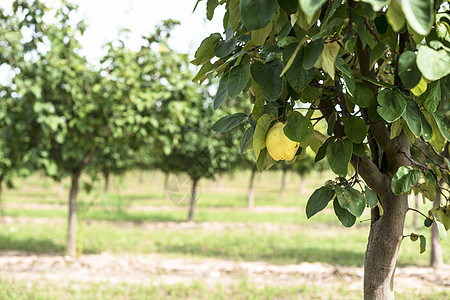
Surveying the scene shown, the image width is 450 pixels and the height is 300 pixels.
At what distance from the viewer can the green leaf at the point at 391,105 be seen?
0.90 metres

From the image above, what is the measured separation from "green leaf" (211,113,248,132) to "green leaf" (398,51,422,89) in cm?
45

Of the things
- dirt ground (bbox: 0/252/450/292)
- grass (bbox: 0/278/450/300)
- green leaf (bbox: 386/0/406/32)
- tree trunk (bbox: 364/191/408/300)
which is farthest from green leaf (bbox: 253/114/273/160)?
dirt ground (bbox: 0/252/450/292)

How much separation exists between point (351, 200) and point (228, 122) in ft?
1.20

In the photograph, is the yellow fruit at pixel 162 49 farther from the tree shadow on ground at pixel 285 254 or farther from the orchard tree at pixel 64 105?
the tree shadow on ground at pixel 285 254

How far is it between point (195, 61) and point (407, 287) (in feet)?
14.7

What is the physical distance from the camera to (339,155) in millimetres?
1045

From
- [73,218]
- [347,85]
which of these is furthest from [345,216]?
[73,218]

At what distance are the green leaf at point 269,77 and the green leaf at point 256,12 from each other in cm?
19

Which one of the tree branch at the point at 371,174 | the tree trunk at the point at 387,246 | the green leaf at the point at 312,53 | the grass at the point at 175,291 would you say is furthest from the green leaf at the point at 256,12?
the grass at the point at 175,291

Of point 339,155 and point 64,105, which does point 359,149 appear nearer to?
point 339,155

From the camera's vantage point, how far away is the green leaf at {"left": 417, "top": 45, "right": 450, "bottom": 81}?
2.16 feet

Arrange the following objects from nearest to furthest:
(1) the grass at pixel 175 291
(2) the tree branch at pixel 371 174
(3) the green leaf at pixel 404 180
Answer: (3) the green leaf at pixel 404 180, (2) the tree branch at pixel 371 174, (1) the grass at pixel 175 291

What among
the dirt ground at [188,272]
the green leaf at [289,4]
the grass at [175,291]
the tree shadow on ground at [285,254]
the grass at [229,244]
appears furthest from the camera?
the grass at [229,244]

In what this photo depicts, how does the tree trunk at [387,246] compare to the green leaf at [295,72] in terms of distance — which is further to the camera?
the tree trunk at [387,246]
